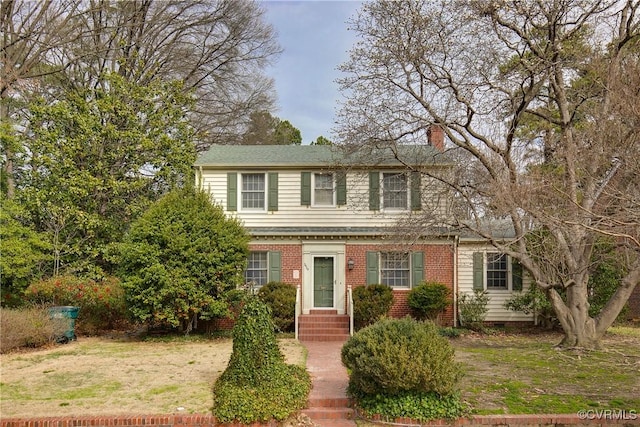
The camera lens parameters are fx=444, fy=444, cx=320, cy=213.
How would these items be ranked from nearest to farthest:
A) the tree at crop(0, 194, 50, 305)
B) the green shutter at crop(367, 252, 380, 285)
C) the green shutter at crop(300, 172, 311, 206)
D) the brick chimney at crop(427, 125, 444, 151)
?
1. the tree at crop(0, 194, 50, 305)
2. the green shutter at crop(367, 252, 380, 285)
3. the green shutter at crop(300, 172, 311, 206)
4. the brick chimney at crop(427, 125, 444, 151)

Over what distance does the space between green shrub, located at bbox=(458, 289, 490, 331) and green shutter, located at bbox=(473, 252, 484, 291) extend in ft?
1.54

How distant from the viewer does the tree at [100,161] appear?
53.0ft

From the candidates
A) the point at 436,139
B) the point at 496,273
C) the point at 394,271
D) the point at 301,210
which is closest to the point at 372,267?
the point at 394,271

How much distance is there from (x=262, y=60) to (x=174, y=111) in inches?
309

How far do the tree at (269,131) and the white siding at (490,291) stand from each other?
648 inches

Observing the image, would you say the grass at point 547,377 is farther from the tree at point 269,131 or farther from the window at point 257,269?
the tree at point 269,131

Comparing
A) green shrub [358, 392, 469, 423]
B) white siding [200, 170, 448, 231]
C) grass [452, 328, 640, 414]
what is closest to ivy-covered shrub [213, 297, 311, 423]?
green shrub [358, 392, 469, 423]

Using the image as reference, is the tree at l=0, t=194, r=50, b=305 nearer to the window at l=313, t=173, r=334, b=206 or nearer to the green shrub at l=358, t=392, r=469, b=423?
the window at l=313, t=173, r=334, b=206

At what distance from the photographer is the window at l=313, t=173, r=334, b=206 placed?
15359 mm

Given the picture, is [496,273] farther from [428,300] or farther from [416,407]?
[416,407]

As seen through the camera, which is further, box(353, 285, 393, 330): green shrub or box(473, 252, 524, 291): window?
box(473, 252, 524, 291): window

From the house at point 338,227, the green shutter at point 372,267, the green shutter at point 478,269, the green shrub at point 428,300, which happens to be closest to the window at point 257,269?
the house at point 338,227

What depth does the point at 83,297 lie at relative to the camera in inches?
535

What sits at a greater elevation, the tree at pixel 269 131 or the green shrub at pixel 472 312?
the tree at pixel 269 131
